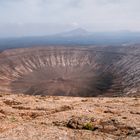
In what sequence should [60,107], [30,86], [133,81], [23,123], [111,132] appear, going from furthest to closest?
[30,86] < [133,81] < [60,107] < [23,123] < [111,132]

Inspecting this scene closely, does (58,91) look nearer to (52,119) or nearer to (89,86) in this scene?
(89,86)

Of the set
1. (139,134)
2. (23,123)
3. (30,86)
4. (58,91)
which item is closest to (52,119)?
(23,123)

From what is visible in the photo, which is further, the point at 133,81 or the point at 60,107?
the point at 133,81


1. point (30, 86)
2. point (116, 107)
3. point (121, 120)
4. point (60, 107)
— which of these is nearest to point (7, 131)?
point (121, 120)

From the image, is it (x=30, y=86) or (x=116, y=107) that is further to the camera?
(x=30, y=86)

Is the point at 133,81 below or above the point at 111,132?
below

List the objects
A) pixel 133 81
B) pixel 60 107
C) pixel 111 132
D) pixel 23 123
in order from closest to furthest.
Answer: pixel 111 132 → pixel 23 123 → pixel 60 107 → pixel 133 81

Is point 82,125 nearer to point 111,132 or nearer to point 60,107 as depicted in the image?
point 111,132

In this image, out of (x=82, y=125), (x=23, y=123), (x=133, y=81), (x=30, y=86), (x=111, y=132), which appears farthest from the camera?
(x=30, y=86)

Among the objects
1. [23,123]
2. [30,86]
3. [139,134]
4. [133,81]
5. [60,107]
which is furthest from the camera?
[30,86]
